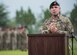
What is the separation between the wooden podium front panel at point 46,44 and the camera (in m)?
2.59

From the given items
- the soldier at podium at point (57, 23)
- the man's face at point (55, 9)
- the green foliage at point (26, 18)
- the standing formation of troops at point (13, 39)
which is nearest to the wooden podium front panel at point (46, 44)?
the soldier at podium at point (57, 23)

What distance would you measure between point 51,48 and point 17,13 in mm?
4907

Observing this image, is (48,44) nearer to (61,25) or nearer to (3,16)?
(61,25)

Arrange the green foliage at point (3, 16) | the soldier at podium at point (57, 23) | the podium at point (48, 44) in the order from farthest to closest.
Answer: the green foliage at point (3, 16), the soldier at podium at point (57, 23), the podium at point (48, 44)

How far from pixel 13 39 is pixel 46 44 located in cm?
598

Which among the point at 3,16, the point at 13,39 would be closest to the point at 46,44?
the point at 3,16

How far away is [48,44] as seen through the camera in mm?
2611

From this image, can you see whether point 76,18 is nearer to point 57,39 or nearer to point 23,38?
point 23,38

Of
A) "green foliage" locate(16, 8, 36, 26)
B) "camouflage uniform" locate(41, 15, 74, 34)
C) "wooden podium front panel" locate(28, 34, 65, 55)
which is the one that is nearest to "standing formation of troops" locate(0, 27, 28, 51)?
"green foliage" locate(16, 8, 36, 26)

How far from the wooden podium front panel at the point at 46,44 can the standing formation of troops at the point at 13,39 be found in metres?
5.80

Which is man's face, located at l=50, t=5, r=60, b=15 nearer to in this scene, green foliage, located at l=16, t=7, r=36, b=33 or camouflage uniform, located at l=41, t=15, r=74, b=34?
camouflage uniform, located at l=41, t=15, r=74, b=34

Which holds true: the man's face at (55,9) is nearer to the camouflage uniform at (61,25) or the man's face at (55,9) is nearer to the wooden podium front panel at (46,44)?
the camouflage uniform at (61,25)

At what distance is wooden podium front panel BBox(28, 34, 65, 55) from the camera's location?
2.59m

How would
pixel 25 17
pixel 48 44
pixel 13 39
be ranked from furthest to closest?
pixel 13 39 < pixel 25 17 < pixel 48 44
